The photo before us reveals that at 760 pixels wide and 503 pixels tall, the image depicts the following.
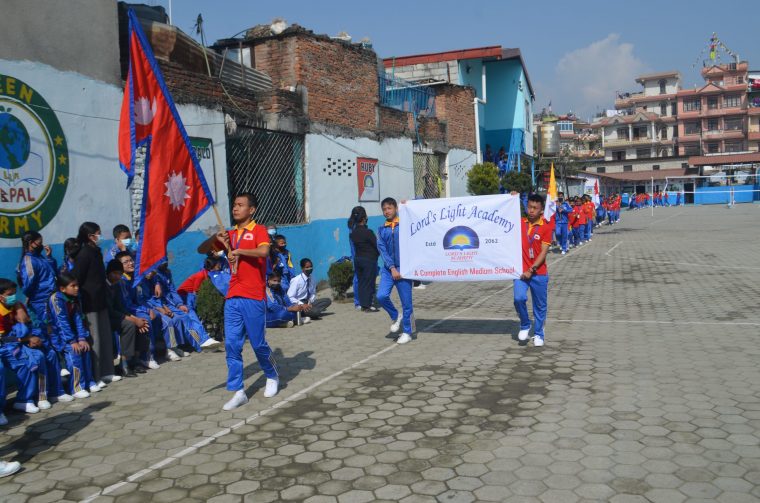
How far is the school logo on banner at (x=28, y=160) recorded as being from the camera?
7.34m

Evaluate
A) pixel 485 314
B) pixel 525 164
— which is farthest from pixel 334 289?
pixel 525 164

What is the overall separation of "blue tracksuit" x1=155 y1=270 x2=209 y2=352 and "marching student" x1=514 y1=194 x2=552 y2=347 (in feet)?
13.4

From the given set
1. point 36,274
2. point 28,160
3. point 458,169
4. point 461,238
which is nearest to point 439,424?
point 461,238

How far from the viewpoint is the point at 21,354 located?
6.27 meters

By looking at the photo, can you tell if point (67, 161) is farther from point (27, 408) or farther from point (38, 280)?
point (27, 408)

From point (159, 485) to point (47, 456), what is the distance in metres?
1.29

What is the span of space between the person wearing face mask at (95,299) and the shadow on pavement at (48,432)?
81 cm

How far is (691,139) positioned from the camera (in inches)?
2948

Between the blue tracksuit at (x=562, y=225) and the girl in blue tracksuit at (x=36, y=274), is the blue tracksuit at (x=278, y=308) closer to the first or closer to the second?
the girl in blue tracksuit at (x=36, y=274)

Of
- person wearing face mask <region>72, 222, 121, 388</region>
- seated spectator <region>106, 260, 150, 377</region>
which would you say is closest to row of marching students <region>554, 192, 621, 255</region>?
seated spectator <region>106, 260, 150, 377</region>

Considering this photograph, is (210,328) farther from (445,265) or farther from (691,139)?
(691,139)

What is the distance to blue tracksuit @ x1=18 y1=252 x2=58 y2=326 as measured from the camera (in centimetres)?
690

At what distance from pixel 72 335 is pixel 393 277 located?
149 inches

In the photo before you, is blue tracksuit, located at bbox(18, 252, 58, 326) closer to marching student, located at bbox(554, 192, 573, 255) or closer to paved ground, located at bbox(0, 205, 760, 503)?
paved ground, located at bbox(0, 205, 760, 503)
